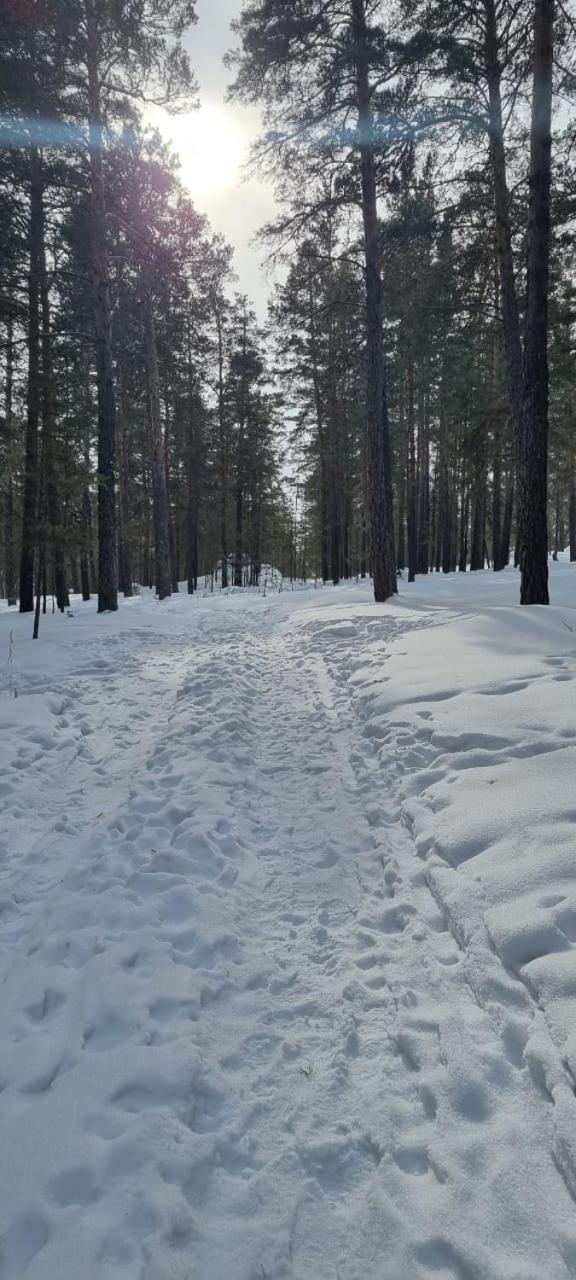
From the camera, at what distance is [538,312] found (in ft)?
25.1

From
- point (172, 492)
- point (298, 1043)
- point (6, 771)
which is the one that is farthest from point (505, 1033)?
point (172, 492)

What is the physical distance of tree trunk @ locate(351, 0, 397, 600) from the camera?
1013cm

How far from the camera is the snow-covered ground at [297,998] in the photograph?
5.15 feet

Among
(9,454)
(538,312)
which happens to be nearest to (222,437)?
(9,454)

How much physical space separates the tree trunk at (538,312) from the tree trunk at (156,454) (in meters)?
12.6

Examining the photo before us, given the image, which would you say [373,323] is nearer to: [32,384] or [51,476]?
[32,384]

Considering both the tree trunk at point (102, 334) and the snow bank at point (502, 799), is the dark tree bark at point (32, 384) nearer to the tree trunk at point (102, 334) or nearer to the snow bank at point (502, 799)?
the tree trunk at point (102, 334)

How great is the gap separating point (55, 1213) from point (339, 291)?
51.7 feet

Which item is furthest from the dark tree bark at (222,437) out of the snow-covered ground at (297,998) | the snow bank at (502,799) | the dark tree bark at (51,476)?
the snow-covered ground at (297,998)

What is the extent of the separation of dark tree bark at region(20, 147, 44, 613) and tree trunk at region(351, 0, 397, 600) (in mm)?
6536

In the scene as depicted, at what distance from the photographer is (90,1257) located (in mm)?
1497

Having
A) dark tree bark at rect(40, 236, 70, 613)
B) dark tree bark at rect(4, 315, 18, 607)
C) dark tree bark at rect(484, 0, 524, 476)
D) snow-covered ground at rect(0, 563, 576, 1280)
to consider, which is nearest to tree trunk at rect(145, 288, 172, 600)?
dark tree bark at rect(4, 315, 18, 607)

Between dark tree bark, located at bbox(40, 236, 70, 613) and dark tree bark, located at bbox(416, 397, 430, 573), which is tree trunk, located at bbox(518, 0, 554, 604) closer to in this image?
dark tree bark, located at bbox(40, 236, 70, 613)

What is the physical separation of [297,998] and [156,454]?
58.7ft
